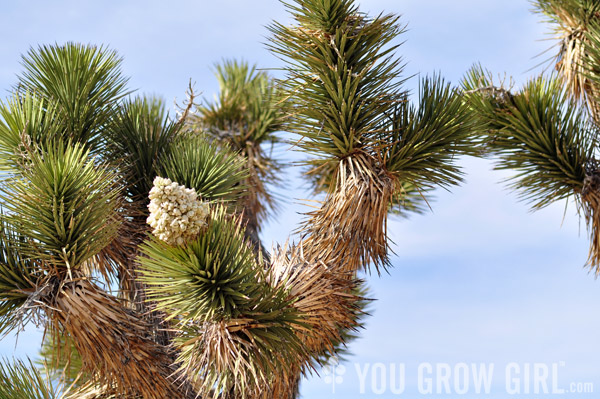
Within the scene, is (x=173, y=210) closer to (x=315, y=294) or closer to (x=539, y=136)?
(x=315, y=294)

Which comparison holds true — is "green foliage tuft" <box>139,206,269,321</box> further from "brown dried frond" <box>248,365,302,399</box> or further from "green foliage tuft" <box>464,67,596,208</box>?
"green foliage tuft" <box>464,67,596,208</box>

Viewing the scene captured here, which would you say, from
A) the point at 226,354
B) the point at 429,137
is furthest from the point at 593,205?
the point at 226,354

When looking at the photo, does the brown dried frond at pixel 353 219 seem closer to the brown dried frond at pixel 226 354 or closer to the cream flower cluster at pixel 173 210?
the brown dried frond at pixel 226 354

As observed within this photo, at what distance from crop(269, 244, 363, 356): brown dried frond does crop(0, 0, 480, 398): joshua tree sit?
0.01m

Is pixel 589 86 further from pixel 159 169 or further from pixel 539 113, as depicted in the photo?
pixel 159 169

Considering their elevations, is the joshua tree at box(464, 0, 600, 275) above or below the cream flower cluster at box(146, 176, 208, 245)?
above

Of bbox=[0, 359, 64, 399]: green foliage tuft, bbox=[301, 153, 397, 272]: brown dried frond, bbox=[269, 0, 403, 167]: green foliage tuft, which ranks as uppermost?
bbox=[269, 0, 403, 167]: green foliage tuft

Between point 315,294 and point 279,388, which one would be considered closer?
point 315,294

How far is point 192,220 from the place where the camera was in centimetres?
368

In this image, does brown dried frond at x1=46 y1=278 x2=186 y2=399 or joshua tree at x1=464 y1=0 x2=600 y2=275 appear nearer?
brown dried frond at x1=46 y1=278 x2=186 y2=399

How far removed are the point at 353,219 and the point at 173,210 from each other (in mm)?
1527

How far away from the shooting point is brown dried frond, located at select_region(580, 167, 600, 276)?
6207mm

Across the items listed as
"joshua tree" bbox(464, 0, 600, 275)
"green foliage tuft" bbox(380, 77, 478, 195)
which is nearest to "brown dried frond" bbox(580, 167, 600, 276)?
"joshua tree" bbox(464, 0, 600, 275)

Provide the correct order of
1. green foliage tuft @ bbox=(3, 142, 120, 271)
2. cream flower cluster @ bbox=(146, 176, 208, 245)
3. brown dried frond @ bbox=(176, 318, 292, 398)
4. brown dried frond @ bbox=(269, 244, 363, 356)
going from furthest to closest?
brown dried frond @ bbox=(269, 244, 363, 356), green foliage tuft @ bbox=(3, 142, 120, 271), brown dried frond @ bbox=(176, 318, 292, 398), cream flower cluster @ bbox=(146, 176, 208, 245)
